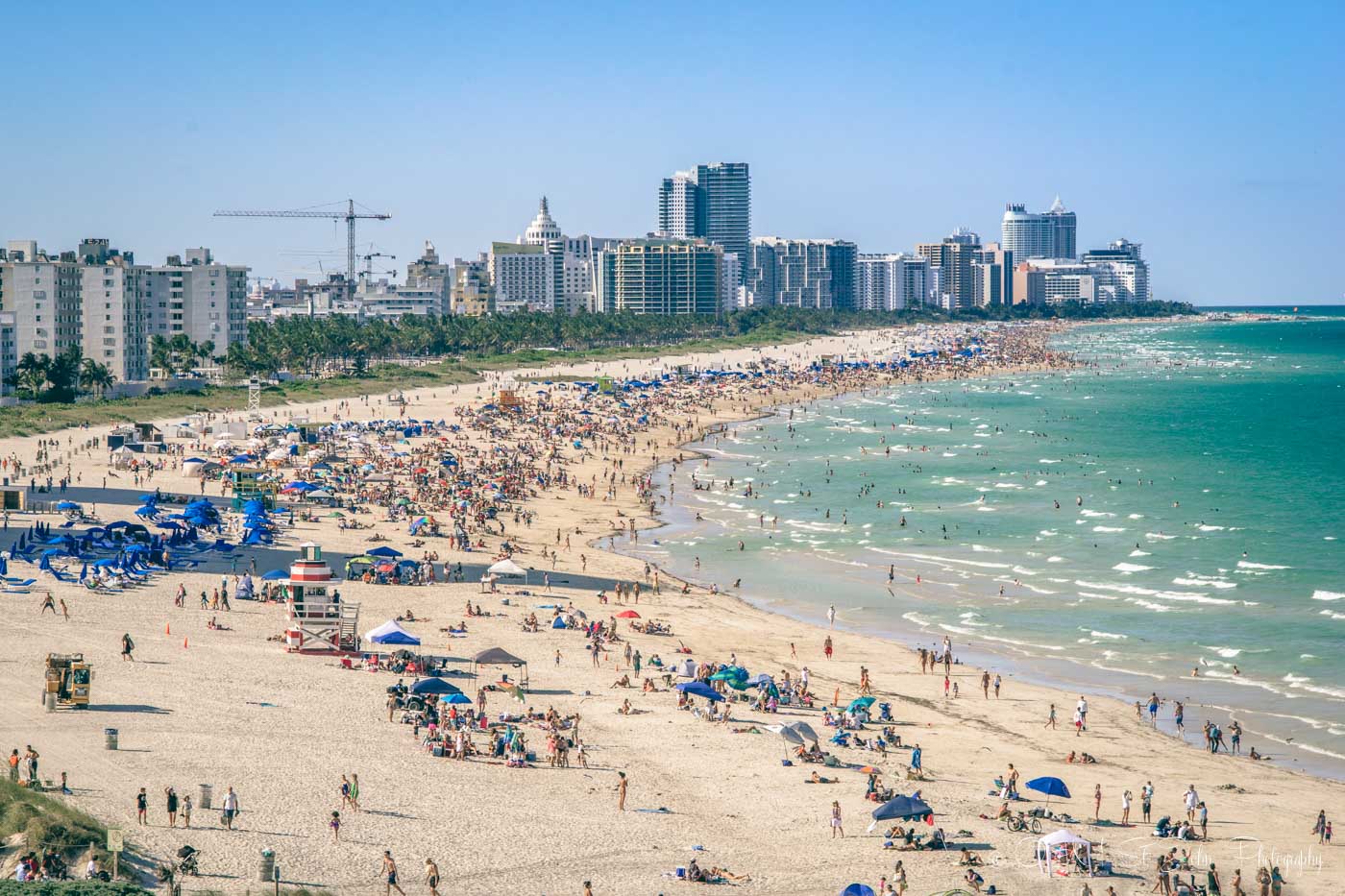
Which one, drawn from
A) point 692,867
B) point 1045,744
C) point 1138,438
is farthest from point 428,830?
point 1138,438

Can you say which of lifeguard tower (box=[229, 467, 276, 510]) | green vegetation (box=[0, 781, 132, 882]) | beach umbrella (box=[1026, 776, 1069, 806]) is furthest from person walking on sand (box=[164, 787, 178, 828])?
lifeguard tower (box=[229, 467, 276, 510])

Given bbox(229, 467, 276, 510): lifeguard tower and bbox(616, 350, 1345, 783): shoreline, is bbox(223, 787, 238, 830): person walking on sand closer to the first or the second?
bbox(616, 350, 1345, 783): shoreline

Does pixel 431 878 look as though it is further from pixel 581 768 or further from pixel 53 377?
pixel 53 377

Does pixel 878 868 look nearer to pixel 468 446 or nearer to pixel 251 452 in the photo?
pixel 251 452

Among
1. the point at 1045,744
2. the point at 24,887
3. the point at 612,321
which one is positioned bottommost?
the point at 1045,744

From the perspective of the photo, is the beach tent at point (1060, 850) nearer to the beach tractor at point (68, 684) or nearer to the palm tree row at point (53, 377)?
the beach tractor at point (68, 684)
